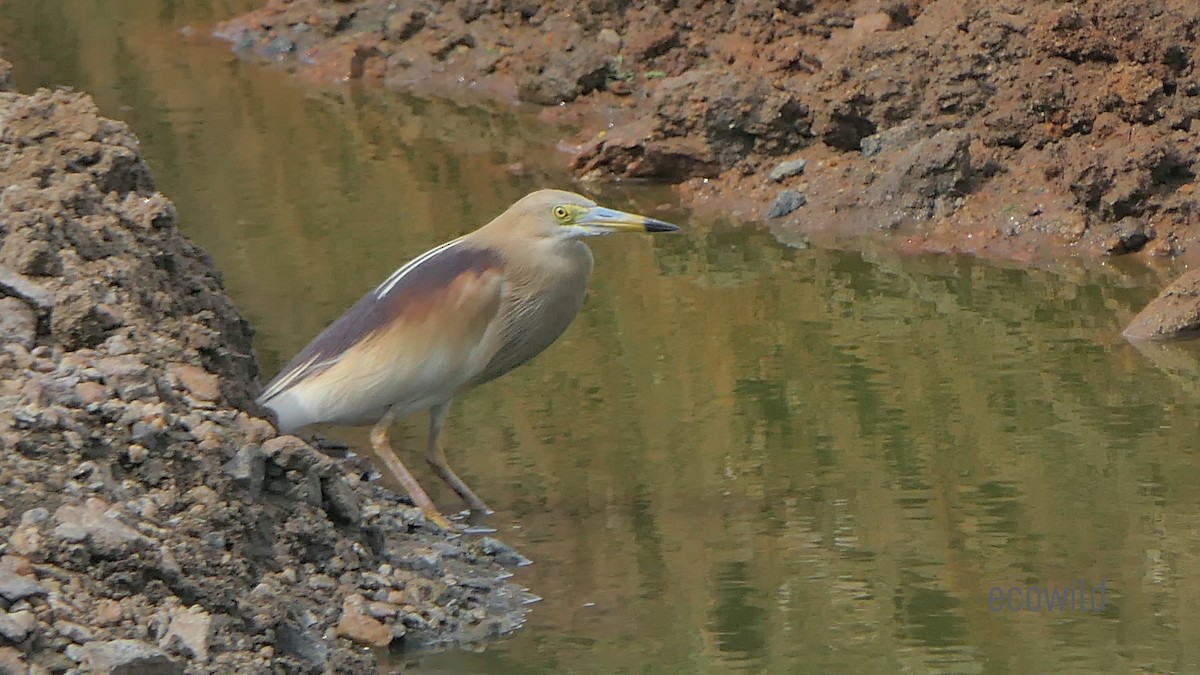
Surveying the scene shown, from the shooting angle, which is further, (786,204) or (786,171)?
(786,171)

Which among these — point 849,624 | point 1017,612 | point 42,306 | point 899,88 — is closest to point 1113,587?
point 1017,612

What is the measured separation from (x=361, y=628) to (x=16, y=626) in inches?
52.6

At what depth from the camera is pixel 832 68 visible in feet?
43.2

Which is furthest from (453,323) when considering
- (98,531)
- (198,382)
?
(98,531)

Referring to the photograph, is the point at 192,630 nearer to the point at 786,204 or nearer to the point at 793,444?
the point at 793,444

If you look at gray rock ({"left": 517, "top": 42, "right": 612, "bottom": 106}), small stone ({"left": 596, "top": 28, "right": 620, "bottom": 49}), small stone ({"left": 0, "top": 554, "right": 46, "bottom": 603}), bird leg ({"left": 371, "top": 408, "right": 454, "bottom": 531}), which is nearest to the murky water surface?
bird leg ({"left": 371, "top": 408, "right": 454, "bottom": 531})

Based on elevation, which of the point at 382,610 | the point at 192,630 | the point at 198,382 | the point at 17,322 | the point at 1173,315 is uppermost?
the point at 17,322

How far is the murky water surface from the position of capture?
618 centimetres

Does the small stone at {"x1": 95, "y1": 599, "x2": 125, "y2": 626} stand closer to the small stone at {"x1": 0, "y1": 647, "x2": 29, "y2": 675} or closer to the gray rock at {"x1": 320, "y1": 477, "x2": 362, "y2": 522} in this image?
the small stone at {"x1": 0, "y1": 647, "x2": 29, "y2": 675}

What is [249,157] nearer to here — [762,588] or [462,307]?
[462,307]

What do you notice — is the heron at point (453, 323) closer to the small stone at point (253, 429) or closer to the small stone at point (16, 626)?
the small stone at point (253, 429)

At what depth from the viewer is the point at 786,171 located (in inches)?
502

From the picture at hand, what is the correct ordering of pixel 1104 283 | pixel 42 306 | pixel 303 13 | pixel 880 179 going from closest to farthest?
1. pixel 42 306
2. pixel 1104 283
3. pixel 880 179
4. pixel 303 13

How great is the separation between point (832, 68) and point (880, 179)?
1277 mm
